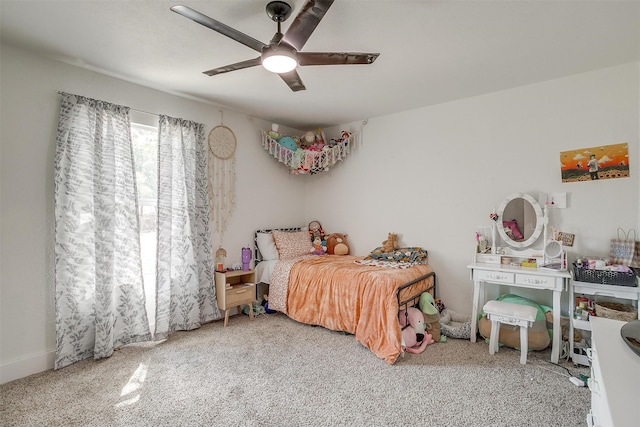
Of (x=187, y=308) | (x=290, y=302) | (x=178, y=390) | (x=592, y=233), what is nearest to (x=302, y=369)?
(x=178, y=390)

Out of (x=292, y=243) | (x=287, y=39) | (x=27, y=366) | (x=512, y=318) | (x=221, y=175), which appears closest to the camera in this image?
(x=287, y=39)

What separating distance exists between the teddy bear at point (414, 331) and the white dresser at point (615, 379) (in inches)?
63.3

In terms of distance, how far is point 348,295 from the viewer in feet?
10.4

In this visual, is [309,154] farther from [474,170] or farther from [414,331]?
[414,331]

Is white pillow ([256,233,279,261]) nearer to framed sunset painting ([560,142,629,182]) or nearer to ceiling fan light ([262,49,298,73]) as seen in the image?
ceiling fan light ([262,49,298,73])

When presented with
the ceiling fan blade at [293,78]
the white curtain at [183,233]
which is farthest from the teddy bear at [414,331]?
the ceiling fan blade at [293,78]

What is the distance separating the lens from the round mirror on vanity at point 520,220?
3.09m

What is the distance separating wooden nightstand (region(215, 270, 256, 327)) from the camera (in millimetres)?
3482

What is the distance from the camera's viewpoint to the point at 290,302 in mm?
3670

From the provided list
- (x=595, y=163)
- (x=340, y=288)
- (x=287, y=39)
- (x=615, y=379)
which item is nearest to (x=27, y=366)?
(x=340, y=288)

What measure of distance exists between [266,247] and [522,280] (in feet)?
9.37

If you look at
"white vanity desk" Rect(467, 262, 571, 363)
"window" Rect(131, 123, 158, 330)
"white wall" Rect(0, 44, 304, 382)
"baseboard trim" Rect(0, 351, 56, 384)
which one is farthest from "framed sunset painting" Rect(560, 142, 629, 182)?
"baseboard trim" Rect(0, 351, 56, 384)

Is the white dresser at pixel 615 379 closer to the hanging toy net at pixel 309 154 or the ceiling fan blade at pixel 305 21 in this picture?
the ceiling fan blade at pixel 305 21

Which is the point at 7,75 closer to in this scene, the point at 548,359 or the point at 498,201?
the point at 498,201
